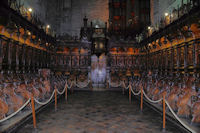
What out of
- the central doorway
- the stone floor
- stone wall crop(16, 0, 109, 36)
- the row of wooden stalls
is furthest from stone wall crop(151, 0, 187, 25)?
the stone floor

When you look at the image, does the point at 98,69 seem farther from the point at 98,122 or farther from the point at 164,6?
the point at 98,122

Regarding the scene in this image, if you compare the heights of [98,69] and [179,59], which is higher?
[179,59]

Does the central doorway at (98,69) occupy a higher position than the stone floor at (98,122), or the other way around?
the central doorway at (98,69)

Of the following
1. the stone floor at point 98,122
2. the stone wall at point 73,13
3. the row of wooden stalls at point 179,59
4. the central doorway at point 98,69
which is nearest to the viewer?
the stone floor at point 98,122

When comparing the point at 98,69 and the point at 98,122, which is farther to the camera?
the point at 98,69

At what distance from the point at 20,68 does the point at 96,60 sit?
26.6 feet

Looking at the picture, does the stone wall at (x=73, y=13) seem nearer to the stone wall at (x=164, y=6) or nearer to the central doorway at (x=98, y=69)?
the central doorway at (x=98, y=69)

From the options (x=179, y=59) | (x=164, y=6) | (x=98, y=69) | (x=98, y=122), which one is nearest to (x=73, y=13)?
(x=98, y=69)

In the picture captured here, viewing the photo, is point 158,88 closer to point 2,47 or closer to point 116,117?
point 116,117

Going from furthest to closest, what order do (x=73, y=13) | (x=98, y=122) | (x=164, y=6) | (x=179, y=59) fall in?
1. (x=73, y=13)
2. (x=164, y=6)
3. (x=179, y=59)
4. (x=98, y=122)

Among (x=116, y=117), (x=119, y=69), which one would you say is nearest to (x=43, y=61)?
(x=119, y=69)

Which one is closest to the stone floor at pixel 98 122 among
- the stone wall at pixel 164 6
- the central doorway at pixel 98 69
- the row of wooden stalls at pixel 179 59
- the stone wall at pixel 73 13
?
the row of wooden stalls at pixel 179 59

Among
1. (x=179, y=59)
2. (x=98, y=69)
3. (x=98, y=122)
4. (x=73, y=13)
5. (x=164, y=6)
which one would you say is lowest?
(x=98, y=122)

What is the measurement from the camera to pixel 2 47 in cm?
874
